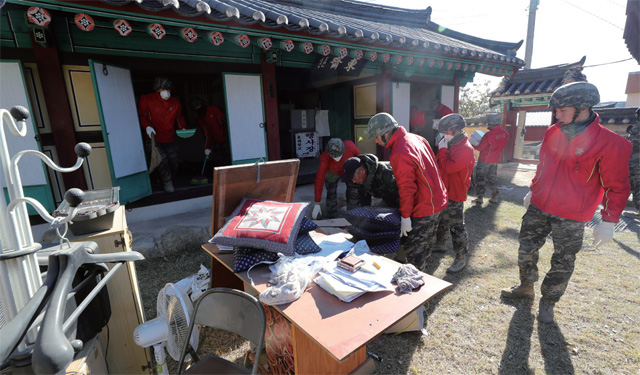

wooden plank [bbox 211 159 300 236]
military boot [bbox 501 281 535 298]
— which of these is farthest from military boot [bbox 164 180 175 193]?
military boot [bbox 501 281 535 298]

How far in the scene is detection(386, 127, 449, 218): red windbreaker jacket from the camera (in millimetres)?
2889

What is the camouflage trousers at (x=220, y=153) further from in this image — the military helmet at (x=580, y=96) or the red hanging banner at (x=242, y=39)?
the military helmet at (x=580, y=96)

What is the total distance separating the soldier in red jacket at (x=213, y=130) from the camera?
22.9 ft

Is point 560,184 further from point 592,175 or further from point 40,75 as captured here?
point 40,75

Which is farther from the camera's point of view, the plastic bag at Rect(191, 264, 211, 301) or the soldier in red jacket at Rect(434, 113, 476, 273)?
the soldier in red jacket at Rect(434, 113, 476, 273)

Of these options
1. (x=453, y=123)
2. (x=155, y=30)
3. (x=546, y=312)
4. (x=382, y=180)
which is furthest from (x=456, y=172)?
(x=155, y=30)

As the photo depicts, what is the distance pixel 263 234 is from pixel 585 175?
2837 millimetres

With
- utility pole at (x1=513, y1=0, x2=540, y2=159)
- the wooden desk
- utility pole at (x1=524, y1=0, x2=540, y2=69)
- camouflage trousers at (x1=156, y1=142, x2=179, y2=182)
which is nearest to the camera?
the wooden desk

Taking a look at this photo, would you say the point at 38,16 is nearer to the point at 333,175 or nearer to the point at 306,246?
the point at 306,246

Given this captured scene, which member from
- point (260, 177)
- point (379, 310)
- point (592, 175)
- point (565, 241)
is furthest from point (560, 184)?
point (260, 177)

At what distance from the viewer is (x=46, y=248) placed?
185cm

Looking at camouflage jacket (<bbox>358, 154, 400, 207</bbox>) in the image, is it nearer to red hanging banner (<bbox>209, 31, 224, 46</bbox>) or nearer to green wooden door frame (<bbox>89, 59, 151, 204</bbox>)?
red hanging banner (<bbox>209, 31, 224, 46</bbox>)

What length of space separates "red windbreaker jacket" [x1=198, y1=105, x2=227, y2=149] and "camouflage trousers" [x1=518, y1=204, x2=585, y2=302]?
6256 mm

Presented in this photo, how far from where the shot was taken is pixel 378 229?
3273 mm
